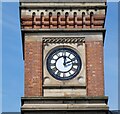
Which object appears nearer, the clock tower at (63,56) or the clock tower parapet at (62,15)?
the clock tower at (63,56)

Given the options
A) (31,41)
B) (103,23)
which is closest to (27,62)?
(31,41)

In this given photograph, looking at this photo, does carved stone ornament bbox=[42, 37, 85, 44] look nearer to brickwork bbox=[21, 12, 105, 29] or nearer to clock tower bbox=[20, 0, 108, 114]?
clock tower bbox=[20, 0, 108, 114]

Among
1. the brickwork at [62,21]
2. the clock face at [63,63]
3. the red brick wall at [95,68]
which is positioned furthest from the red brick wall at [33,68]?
the red brick wall at [95,68]

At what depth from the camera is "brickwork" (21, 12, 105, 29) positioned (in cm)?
4428

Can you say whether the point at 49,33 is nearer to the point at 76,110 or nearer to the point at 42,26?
the point at 42,26

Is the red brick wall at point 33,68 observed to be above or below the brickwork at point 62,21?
below

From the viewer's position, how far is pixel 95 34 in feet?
145

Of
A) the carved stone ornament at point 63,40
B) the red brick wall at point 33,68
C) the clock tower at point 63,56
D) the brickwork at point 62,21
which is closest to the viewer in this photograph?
the clock tower at point 63,56

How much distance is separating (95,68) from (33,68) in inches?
119

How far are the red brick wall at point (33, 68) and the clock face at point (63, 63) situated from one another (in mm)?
537

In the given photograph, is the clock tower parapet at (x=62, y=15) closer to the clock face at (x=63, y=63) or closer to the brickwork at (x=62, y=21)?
the brickwork at (x=62, y=21)

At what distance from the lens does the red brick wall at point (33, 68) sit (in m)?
43.3

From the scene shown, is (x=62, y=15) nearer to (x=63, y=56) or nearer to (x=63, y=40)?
(x=63, y=40)

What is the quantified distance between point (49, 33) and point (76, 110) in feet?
13.8
